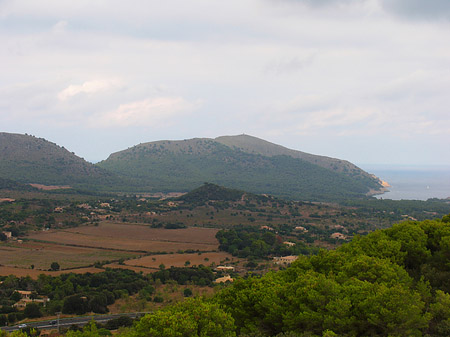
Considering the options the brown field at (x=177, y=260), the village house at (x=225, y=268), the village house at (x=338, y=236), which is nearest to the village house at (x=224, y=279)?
the village house at (x=225, y=268)

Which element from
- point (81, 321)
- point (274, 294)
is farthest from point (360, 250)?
point (81, 321)

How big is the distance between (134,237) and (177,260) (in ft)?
68.0

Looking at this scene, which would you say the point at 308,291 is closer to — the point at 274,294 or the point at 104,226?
the point at 274,294

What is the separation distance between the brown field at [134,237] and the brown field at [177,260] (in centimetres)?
483

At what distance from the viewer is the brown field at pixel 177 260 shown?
65037mm

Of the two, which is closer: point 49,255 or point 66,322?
point 66,322

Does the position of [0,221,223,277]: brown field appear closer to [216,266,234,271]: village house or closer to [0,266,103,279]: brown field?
[0,266,103,279]: brown field

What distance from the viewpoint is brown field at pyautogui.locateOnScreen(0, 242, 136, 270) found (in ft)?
205

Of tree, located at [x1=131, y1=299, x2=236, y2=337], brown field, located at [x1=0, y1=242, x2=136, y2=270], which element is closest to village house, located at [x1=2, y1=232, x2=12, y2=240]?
brown field, located at [x1=0, y1=242, x2=136, y2=270]

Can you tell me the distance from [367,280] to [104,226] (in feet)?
256

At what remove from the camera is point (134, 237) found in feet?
284

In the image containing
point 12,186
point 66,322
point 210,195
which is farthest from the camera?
point 12,186

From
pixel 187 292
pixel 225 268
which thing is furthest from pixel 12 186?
pixel 187 292

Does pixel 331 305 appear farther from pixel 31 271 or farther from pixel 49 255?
pixel 49 255
